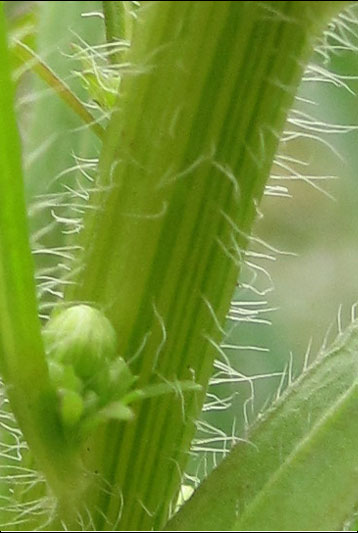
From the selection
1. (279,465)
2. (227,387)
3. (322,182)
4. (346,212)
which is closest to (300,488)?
(279,465)

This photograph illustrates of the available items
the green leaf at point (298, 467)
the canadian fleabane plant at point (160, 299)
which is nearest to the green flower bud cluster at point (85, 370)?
the canadian fleabane plant at point (160, 299)

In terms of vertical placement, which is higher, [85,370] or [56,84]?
[56,84]

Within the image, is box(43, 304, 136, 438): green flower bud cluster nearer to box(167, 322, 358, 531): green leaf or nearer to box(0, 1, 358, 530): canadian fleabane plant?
box(0, 1, 358, 530): canadian fleabane plant

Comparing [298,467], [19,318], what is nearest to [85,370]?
[19,318]

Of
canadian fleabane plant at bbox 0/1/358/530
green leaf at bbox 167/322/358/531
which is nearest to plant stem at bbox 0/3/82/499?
canadian fleabane plant at bbox 0/1/358/530

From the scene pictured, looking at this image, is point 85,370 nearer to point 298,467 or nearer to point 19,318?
point 19,318

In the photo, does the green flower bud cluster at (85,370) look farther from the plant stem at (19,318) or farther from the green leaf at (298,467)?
the green leaf at (298,467)

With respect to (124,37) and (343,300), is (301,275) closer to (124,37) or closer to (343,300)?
(343,300)
